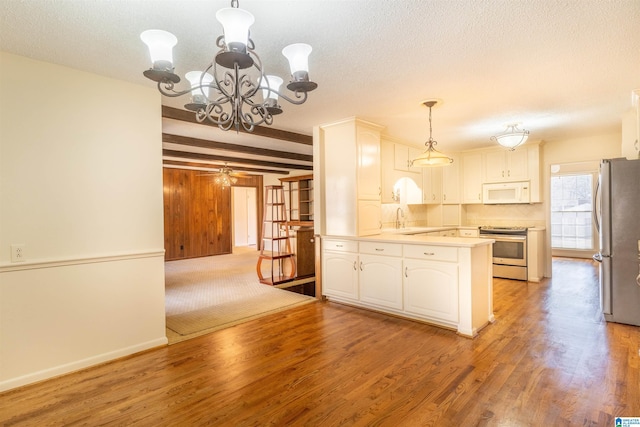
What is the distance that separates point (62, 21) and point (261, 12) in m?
1.21

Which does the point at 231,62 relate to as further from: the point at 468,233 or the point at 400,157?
the point at 468,233

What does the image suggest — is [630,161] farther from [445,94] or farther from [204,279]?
[204,279]

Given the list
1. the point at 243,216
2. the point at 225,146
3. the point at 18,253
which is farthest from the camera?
the point at 243,216

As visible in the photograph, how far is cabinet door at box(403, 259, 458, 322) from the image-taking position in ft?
10.8

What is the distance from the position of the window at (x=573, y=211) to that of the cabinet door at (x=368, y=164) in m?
5.83

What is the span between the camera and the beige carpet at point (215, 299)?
360 centimetres

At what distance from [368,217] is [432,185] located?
247 centimetres

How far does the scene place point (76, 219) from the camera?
261 centimetres

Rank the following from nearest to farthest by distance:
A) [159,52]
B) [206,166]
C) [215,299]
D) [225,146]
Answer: [159,52]
[215,299]
[225,146]
[206,166]

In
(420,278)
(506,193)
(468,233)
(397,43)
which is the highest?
(397,43)

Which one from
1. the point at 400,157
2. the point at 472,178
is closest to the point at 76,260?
the point at 400,157

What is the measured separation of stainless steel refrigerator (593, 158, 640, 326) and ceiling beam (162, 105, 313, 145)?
3757 mm

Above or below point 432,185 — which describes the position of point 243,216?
below

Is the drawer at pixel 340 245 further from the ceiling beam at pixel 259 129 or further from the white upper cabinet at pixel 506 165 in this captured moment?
the white upper cabinet at pixel 506 165
